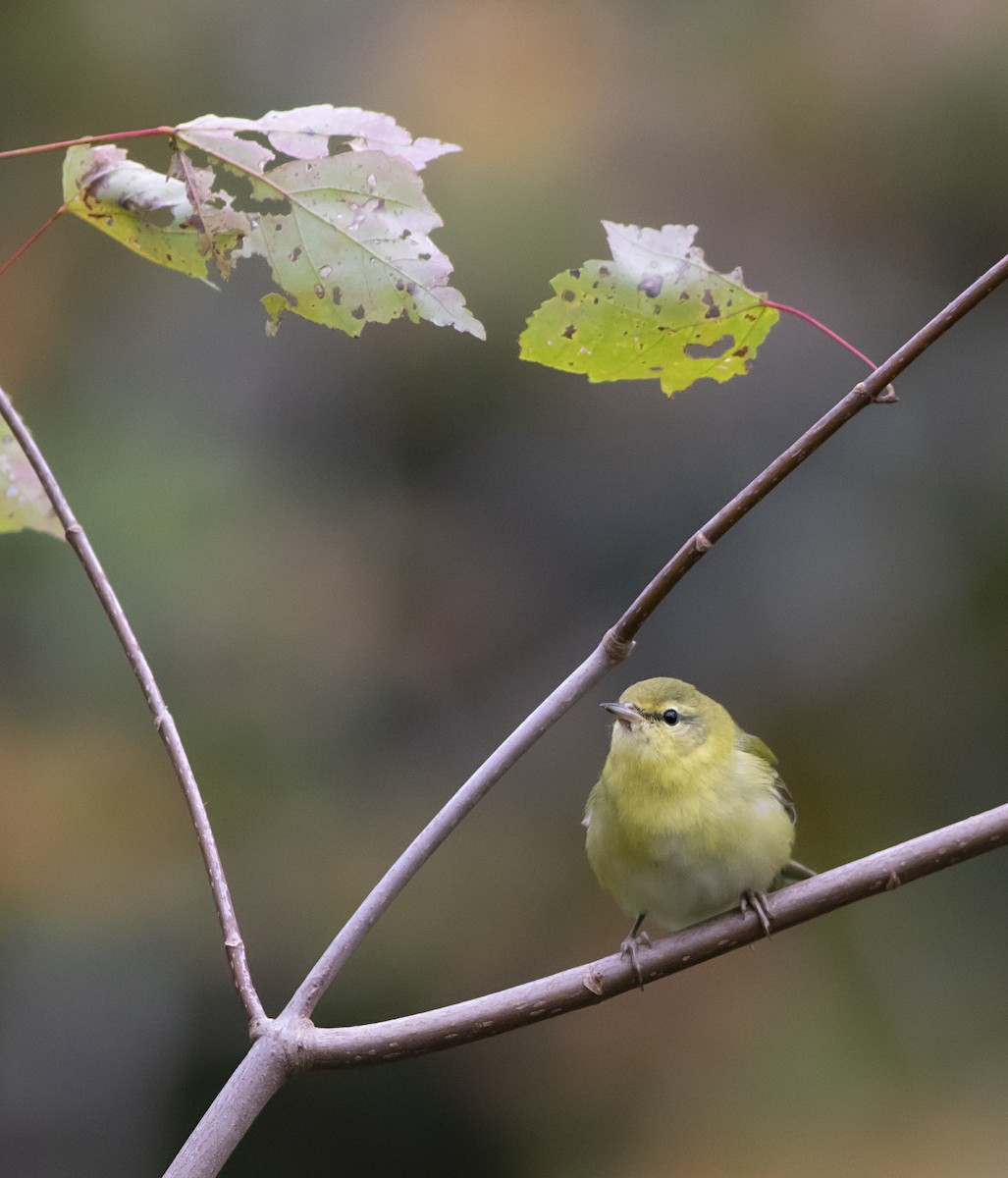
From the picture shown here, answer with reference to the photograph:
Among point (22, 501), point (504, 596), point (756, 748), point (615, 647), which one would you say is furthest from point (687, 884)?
point (504, 596)

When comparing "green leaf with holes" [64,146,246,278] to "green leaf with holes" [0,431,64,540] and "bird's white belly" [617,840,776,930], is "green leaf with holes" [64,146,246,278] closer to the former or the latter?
"green leaf with holes" [0,431,64,540]

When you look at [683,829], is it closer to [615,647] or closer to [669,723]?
[669,723]

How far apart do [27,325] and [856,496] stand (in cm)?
400

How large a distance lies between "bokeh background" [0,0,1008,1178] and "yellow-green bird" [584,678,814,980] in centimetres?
281

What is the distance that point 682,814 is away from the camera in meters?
2.59

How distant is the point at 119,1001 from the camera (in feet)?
18.5

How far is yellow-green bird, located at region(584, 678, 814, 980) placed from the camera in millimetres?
2514

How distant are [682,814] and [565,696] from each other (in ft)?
3.85

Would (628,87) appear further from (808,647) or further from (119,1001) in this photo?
(119,1001)

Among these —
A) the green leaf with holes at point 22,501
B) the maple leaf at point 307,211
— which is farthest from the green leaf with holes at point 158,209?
the green leaf with holes at point 22,501

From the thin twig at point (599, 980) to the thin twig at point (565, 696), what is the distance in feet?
0.25

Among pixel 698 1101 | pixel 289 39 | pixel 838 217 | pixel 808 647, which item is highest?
pixel 289 39

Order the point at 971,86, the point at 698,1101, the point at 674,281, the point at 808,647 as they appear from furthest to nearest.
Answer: the point at 971,86 < the point at 808,647 < the point at 698,1101 < the point at 674,281

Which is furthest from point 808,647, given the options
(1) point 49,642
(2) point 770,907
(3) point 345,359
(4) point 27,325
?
(2) point 770,907
